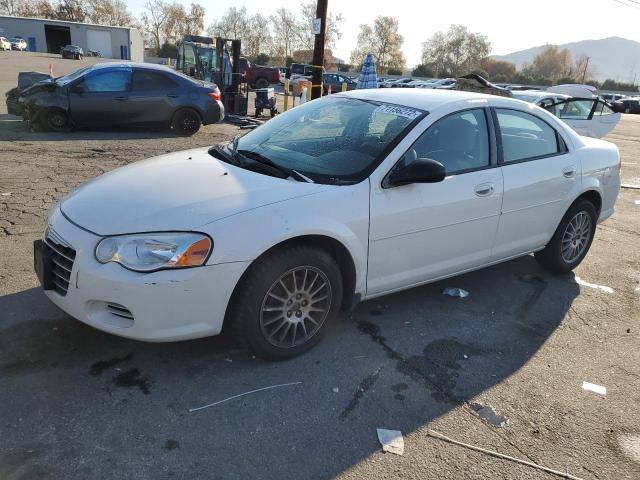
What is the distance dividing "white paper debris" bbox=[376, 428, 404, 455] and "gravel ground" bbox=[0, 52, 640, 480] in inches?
1.3

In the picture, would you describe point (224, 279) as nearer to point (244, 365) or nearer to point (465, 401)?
point (244, 365)

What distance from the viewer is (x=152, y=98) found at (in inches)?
442

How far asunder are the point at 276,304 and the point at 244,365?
434 millimetres

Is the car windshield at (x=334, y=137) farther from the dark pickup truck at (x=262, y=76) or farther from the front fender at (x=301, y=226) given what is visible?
the dark pickup truck at (x=262, y=76)

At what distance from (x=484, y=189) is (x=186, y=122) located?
30.0 ft

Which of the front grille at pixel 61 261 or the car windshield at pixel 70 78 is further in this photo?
the car windshield at pixel 70 78

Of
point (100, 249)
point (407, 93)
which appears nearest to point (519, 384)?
point (407, 93)

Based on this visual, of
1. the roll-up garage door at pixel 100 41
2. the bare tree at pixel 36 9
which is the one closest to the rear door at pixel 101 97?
the roll-up garage door at pixel 100 41

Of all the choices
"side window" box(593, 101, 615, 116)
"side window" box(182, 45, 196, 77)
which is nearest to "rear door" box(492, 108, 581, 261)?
"side window" box(593, 101, 615, 116)

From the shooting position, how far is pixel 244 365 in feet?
10.6

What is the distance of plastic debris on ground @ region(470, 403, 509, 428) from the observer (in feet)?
9.51

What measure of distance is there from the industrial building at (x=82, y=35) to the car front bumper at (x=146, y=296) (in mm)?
75835

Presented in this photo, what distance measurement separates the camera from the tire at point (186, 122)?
11.6 m

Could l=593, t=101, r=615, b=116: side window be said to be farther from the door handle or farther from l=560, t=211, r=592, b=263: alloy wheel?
the door handle
